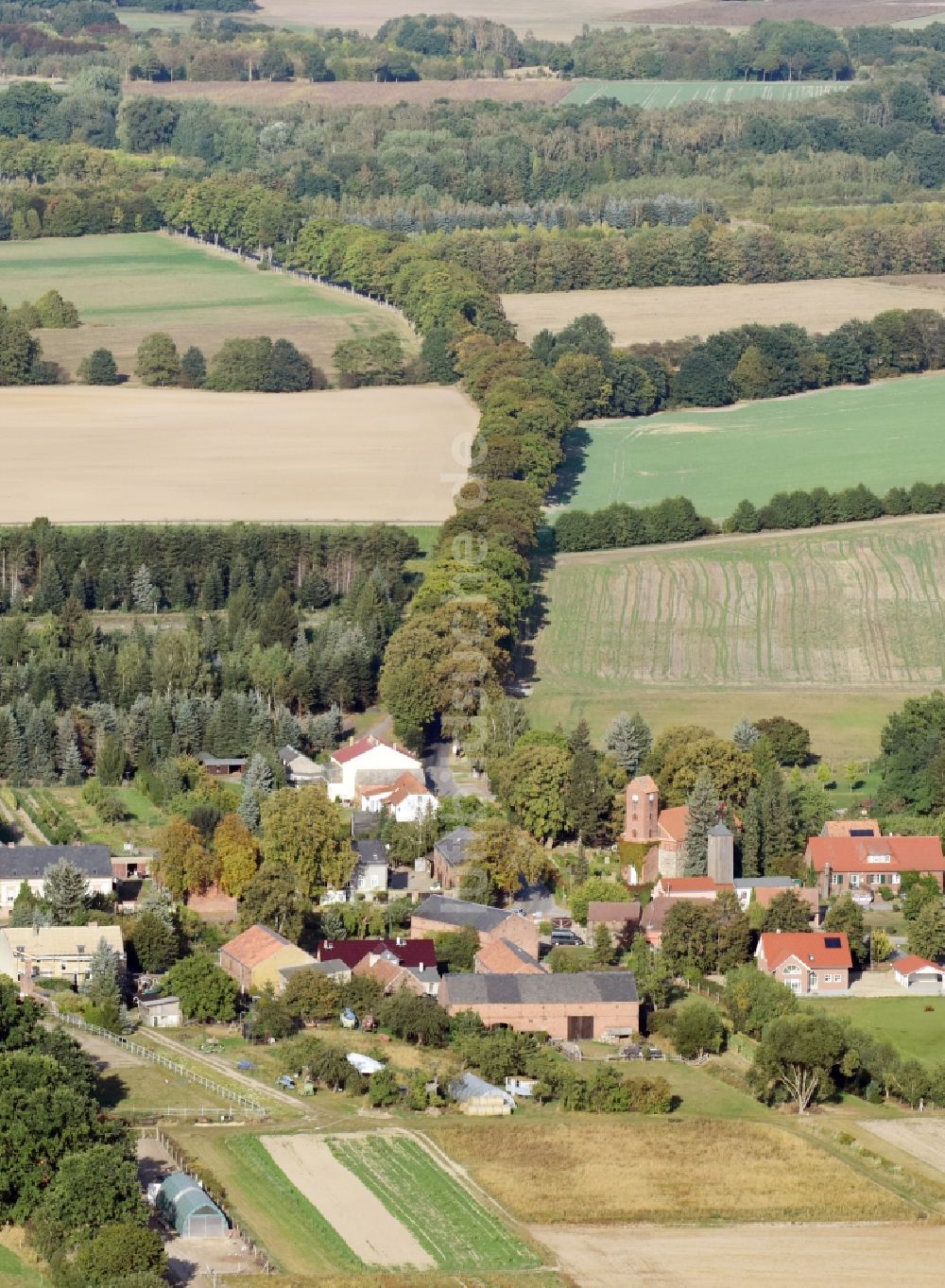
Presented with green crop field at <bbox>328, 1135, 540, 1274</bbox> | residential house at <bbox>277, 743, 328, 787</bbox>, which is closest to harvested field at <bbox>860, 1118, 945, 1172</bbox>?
green crop field at <bbox>328, 1135, 540, 1274</bbox>

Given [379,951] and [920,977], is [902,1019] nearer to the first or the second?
[920,977]

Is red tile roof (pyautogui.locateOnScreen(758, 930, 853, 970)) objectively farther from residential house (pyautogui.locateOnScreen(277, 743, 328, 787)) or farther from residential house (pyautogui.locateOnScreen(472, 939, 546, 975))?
residential house (pyautogui.locateOnScreen(277, 743, 328, 787))

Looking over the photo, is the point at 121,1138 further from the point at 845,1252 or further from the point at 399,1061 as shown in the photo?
the point at 845,1252

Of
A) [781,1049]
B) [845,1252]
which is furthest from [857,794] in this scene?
[845,1252]

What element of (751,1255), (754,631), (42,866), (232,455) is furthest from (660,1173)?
(232,455)

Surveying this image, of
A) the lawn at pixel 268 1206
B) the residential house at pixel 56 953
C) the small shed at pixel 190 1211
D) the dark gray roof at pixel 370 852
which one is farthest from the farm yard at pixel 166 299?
the small shed at pixel 190 1211

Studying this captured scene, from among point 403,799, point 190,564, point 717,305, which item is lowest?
point 403,799
